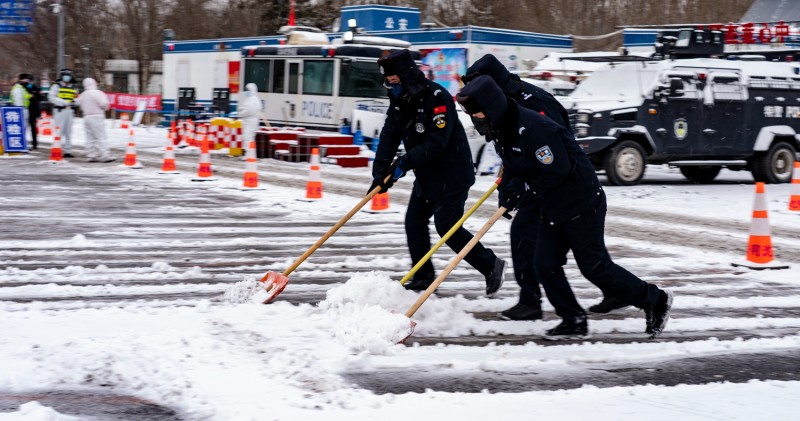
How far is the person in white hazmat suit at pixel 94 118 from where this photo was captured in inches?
778

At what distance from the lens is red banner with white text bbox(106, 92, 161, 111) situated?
43688mm

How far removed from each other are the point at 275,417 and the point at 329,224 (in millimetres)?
7642

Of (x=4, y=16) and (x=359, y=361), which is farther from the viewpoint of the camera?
(x=4, y=16)

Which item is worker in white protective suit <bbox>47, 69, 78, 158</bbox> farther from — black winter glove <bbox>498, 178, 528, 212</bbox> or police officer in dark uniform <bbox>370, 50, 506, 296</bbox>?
black winter glove <bbox>498, 178, 528, 212</bbox>

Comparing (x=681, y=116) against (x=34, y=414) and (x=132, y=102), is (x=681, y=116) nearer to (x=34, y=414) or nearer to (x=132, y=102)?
(x=34, y=414)

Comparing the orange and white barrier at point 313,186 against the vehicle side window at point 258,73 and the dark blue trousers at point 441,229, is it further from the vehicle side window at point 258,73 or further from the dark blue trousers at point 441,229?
the vehicle side window at point 258,73

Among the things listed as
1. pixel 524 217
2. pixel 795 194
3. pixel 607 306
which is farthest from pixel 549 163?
pixel 795 194

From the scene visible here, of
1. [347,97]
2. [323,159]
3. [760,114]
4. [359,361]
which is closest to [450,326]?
[359,361]

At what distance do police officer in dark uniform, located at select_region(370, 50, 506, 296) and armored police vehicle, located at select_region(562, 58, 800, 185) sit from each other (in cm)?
935

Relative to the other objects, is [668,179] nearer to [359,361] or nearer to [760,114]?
[760,114]

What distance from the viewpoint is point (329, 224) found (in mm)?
11945

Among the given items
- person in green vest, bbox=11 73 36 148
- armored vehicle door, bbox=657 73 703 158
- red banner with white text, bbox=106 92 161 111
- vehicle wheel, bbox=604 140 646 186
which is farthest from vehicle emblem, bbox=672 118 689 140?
red banner with white text, bbox=106 92 161 111

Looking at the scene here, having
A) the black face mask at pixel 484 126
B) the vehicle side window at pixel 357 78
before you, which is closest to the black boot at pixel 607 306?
→ the black face mask at pixel 484 126

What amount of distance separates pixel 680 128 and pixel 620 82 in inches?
53.0
